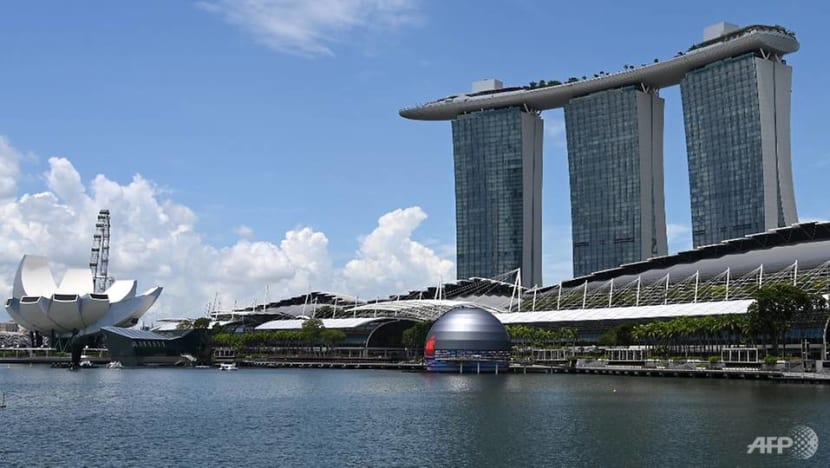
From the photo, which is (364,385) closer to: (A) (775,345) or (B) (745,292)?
(A) (775,345)

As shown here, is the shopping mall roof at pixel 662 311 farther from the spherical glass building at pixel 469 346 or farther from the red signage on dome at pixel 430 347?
the red signage on dome at pixel 430 347

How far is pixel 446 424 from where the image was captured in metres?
80.9

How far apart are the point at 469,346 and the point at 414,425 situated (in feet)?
300

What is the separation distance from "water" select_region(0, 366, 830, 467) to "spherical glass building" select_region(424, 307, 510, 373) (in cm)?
4314

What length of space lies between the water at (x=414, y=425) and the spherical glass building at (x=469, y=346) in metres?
43.1

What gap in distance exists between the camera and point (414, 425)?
81.1m

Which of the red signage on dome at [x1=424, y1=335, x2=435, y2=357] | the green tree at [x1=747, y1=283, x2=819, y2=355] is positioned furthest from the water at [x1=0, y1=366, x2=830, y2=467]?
the red signage on dome at [x1=424, y1=335, x2=435, y2=357]

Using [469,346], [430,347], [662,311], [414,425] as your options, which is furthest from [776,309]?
[414,425]

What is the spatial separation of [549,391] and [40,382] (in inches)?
3252

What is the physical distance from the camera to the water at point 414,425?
62.4 m

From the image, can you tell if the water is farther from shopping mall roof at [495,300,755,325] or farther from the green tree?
shopping mall roof at [495,300,755,325]

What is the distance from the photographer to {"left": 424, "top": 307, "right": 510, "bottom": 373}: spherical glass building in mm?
→ 172000

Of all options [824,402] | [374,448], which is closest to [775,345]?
[824,402]

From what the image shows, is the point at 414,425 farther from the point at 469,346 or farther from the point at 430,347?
the point at 430,347
